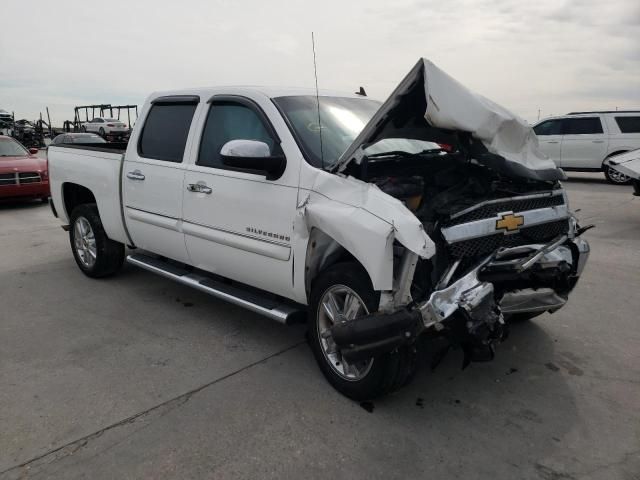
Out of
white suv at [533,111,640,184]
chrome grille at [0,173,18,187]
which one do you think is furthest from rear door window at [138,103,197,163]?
white suv at [533,111,640,184]

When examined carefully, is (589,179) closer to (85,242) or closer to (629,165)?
(629,165)

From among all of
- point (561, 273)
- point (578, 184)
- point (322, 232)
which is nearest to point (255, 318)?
point (322, 232)

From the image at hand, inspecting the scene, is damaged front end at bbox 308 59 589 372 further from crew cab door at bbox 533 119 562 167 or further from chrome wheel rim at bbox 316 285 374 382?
crew cab door at bbox 533 119 562 167

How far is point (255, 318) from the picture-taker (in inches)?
184

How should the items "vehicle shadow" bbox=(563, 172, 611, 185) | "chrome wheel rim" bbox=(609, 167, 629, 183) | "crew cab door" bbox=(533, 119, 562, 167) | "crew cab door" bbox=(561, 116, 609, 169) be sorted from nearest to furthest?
"chrome wheel rim" bbox=(609, 167, 629, 183)
"crew cab door" bbox=(561, 116, 609, 169)
"crew cab door" bbox=(533, 119, 562, 167)
"vehicle shadow" bbox=(563, 172, 611, 185)

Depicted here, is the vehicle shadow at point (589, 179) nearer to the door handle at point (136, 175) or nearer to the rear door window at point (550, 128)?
the rear door window at point (550, 128)

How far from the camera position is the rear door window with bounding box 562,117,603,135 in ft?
47.0

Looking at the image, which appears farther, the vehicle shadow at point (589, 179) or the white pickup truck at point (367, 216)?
the vehicle shadow at point (589, 179)

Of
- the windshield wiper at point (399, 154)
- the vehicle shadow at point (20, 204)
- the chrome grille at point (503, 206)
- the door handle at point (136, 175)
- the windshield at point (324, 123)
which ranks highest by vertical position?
the windshield at point (324, 123)

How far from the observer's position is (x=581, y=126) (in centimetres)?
1461

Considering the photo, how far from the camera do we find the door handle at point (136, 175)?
4.76 meters

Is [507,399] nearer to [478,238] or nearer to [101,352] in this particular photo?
[478,238]

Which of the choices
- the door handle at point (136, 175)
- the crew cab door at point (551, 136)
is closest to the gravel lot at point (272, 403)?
the door handle at point (136, 175)

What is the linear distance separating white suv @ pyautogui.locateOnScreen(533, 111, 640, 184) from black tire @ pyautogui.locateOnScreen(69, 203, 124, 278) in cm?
1261
